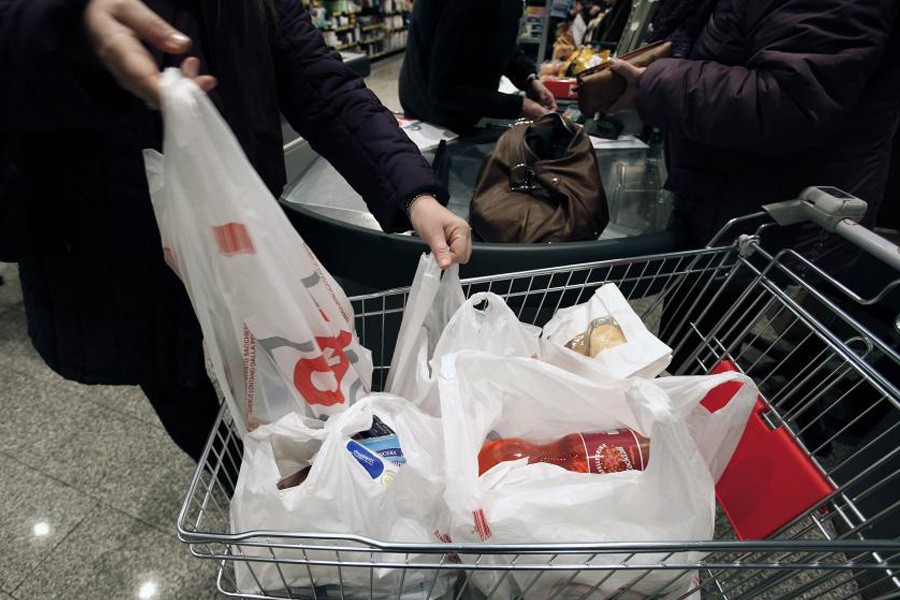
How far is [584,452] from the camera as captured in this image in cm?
65

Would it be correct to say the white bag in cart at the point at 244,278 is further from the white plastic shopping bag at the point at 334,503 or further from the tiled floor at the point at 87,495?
the tiled floor at the point at 87,495

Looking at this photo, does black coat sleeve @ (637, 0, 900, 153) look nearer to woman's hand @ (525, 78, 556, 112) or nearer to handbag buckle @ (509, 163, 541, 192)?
handbag buckle @ (509, 163, 541, 192)

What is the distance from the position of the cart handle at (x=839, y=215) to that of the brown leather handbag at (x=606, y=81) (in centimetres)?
45

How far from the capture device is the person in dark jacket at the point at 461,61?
140 centimetres

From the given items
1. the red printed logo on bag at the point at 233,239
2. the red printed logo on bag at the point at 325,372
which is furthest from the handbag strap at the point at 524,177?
the red printed logo on bag at the point at 233,239

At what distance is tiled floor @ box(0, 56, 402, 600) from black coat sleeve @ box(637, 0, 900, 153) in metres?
1.45

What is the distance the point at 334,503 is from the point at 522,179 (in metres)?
0.85

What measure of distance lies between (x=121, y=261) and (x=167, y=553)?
0.83 meters

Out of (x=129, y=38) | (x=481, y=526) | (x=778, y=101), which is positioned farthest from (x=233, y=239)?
(x=778, y=101)

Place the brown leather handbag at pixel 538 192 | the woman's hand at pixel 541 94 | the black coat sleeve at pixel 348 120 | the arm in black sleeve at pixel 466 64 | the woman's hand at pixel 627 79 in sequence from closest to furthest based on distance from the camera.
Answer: the black coat sleeve at pixel 348 120, the woman's hand at pixel 627 79, the brown leather handbag at pixel 538 192, the arm in black sleeve at pixel 466 64, the woman's hand at pixel 541 94

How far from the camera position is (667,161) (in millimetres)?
1170

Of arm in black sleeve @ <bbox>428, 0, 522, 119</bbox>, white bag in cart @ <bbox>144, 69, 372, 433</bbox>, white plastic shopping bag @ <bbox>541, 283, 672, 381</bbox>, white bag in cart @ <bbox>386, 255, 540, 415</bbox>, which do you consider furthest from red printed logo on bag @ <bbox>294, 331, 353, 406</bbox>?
arm in black sleeve @ <bbox>428, 0, 522, 119</bbox>

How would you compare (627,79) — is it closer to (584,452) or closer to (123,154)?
(584,452)

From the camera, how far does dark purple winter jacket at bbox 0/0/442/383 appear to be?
0.45m
